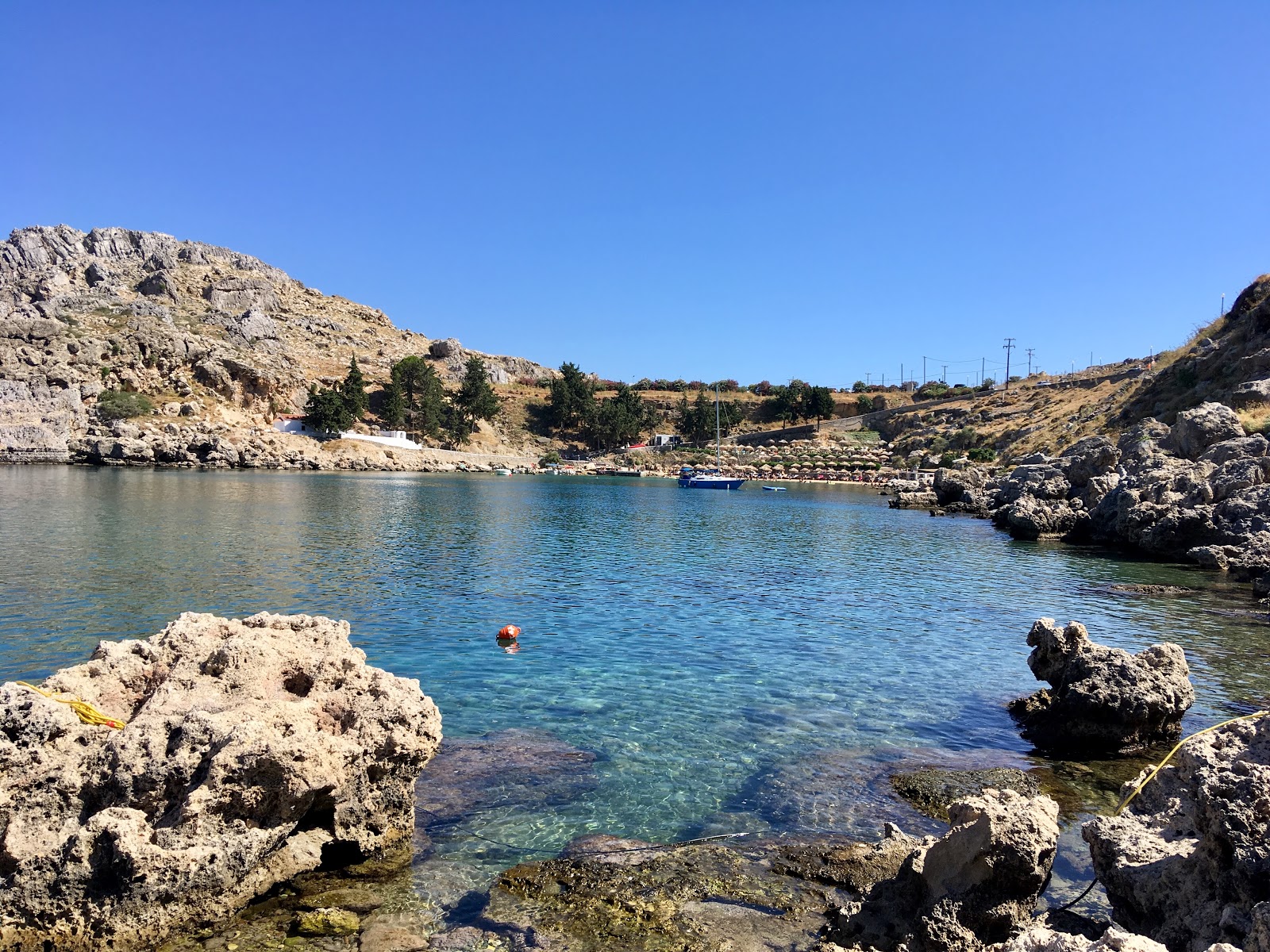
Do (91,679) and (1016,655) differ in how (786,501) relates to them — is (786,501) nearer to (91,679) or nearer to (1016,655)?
(1016,655)

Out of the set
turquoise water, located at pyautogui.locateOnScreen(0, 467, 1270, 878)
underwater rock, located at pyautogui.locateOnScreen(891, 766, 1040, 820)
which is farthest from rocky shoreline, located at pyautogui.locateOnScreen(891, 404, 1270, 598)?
underwater rock, located at pyautogui.locateOnScreen(891, 766, 1040, 820)

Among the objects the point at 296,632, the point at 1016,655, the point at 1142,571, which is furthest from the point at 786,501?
the point at 296,632

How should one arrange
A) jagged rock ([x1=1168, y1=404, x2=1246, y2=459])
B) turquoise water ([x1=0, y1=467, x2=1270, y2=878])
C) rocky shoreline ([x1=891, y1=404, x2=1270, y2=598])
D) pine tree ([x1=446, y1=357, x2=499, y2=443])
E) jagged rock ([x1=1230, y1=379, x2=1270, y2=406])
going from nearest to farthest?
turquoise water ([x1=0, y1=467, x2=1270, y2=878]), rocky shoreline ([x1=891, y1=404, x2=1270, y2=598]), jagged rock ([x1=1168, y1=404, x2=1246, y2=459]), jagged rock ([x1=1230, y1=379, x2=1270, y2=406]), pine tree ([x1=446, y1=357, x2=499, y2=443])

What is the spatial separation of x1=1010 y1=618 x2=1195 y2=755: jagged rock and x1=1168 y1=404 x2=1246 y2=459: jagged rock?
3442cm

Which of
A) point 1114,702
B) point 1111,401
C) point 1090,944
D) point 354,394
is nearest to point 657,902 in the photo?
point 1090,944

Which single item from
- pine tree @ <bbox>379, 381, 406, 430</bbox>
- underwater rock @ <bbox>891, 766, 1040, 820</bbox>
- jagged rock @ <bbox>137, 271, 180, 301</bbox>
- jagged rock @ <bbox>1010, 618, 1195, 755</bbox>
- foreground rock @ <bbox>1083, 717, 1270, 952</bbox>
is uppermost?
jagged rock @ <bbox>137, 271, 180, 301</bbox>

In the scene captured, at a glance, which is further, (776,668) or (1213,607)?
(1213,607)

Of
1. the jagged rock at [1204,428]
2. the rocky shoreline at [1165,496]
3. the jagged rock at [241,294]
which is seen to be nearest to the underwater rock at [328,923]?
the rocky shoreline at [1165,496]

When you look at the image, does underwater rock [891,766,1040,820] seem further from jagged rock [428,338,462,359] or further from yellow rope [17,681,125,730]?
jagged rock [428,338,462,359]

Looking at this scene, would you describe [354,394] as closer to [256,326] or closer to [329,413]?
[329,413]

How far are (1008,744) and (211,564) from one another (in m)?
22.8

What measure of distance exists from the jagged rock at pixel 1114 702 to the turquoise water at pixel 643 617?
674 millimetres

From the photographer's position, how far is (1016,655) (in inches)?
674

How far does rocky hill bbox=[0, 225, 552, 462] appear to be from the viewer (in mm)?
83062
